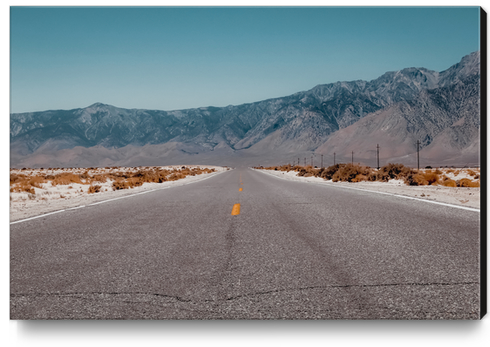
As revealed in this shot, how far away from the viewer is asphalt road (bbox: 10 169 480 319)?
3389mm

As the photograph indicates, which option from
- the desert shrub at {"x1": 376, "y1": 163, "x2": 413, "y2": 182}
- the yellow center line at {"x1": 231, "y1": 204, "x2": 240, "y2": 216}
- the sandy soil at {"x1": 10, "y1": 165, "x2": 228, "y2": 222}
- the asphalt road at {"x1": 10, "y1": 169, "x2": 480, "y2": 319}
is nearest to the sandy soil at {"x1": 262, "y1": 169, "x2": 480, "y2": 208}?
the desert shrub at {"x1": 376, "y1": 163, "x2": 413, "y2": 182}

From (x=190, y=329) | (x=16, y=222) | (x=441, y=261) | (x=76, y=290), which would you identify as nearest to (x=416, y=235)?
(x=441, y=261)

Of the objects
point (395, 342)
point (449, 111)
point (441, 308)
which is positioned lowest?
point (395, 342)

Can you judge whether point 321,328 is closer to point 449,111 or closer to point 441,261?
point 441,261

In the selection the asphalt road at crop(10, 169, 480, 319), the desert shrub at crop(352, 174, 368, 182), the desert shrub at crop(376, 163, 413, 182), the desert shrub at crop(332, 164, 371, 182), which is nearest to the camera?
the asphalt road at crop(10, 169, 480, 319)

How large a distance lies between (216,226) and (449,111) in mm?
159387

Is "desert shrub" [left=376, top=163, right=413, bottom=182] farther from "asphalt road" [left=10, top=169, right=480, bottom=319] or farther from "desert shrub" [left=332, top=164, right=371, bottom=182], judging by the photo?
"asphalt road" [left=10, top=169, right=480, bottom=319]

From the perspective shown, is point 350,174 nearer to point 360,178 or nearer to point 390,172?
point 360,178

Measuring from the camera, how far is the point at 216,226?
7.54 metres

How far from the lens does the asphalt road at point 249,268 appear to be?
11.1ft

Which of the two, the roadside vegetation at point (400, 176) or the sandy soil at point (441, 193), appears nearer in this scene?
the sandy soil at point (441, 193)

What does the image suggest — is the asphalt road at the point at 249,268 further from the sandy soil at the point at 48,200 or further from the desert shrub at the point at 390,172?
the desert shrub at the point at 390,172

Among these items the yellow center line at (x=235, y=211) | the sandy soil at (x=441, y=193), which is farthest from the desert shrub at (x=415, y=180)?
the yellow center line at (x=235, y=211)

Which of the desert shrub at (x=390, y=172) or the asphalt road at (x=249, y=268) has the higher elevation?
the desert shrub at (x=390, y=172)
